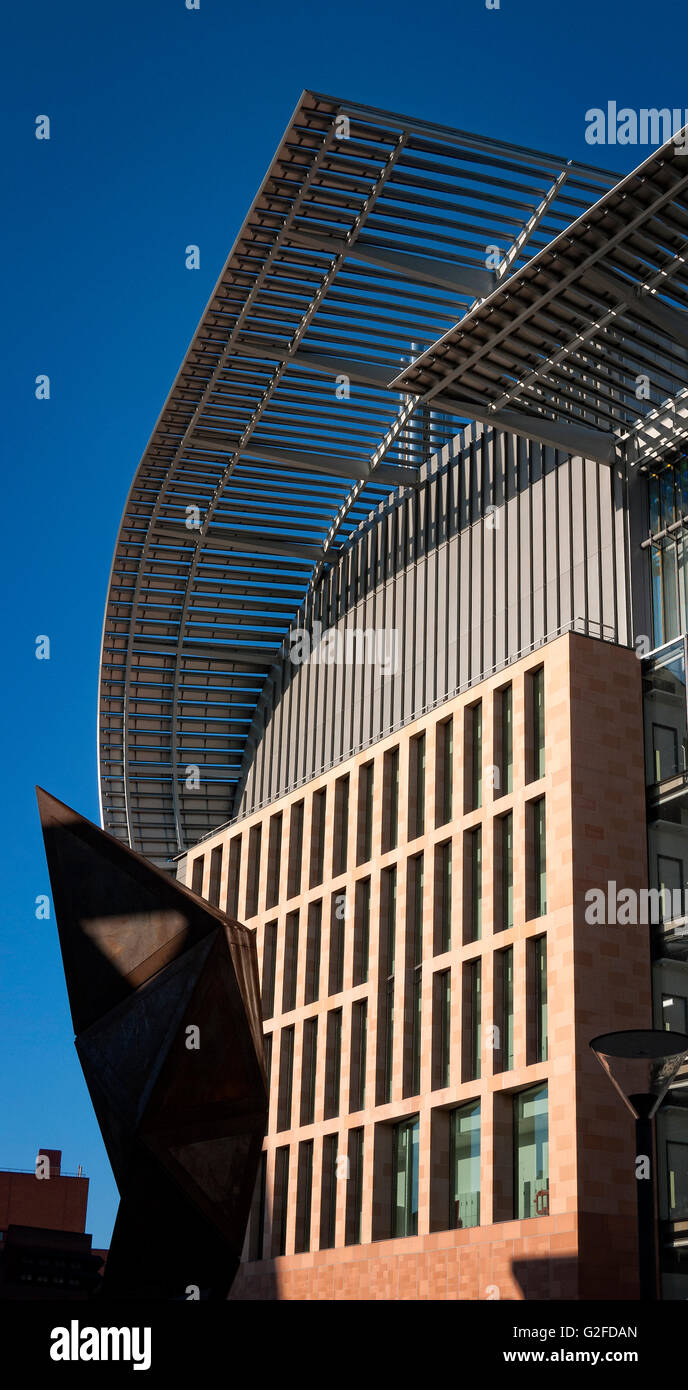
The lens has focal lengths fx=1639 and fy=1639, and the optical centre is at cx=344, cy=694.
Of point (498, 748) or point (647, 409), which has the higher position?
point (647, 409)

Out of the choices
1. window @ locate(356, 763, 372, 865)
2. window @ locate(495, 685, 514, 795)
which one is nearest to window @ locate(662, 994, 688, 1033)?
window @ locate(495, 685, 514, 795)

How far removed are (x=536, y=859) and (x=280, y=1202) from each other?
43.6ft

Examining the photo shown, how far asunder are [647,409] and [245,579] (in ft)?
61.5

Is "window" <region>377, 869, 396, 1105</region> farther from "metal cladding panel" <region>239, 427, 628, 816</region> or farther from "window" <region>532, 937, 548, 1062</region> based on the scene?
"window" <region>532, 937, 548, 1062</region>

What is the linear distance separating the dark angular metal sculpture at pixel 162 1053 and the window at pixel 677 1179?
9722mm

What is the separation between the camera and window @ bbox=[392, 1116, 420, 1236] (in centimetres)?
3556

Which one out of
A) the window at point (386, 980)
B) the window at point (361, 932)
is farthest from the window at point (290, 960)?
the window at point (386, 980)

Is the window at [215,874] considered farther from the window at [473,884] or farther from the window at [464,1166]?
the window at [464,1166]

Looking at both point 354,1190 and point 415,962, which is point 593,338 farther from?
point 354,1190

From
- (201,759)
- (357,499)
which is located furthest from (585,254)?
(201,759)

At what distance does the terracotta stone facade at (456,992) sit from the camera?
3070 centimetres

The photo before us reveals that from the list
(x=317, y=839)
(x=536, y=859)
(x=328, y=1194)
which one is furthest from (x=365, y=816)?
(x=328, y=1194)

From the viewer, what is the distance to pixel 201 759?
2192 inches
